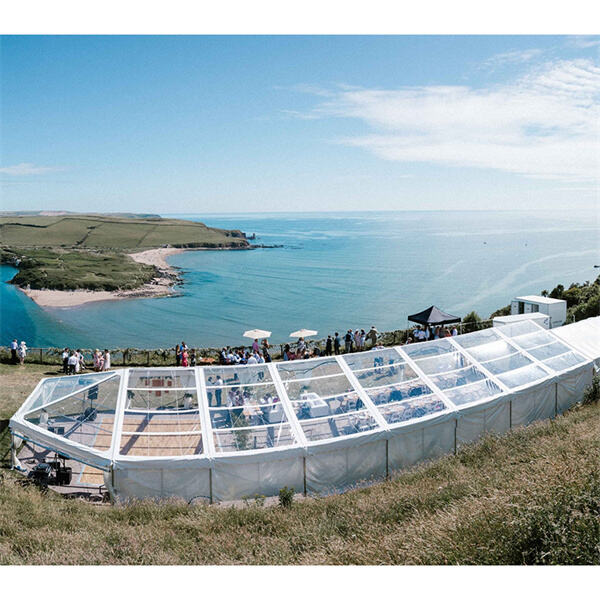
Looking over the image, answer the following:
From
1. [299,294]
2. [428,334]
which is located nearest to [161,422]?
[428,334]

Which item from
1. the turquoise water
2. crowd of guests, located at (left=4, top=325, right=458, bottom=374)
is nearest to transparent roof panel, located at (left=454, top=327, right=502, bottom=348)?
crowd of guests, located at (left=4, top=325, right=458, bottom=374)

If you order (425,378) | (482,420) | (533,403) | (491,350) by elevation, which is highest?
(491,350)

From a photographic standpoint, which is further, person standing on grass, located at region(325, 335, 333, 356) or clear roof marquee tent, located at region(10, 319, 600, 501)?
person standing on grass, located at region(325, 335, 333, 356)

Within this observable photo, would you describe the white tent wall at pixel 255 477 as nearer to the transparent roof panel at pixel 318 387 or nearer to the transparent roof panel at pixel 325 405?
the transparent roof panel at pixel 325 405

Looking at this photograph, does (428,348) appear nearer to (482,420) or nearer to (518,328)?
(482,420)

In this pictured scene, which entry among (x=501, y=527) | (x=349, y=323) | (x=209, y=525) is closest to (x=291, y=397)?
(x=209, y=525)

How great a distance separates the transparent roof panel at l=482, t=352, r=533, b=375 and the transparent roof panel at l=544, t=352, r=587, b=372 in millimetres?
656

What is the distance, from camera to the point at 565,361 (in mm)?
15320

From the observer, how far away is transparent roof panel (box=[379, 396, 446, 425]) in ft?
38.8

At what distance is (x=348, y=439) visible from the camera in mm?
10883

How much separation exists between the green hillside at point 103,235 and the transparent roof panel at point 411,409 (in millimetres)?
124859

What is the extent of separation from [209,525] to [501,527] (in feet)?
14.6

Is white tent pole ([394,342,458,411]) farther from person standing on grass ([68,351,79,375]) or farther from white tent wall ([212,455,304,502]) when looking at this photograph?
person standing on grass ([68,351,79,375])

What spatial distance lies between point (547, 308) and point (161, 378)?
20.4 metres
